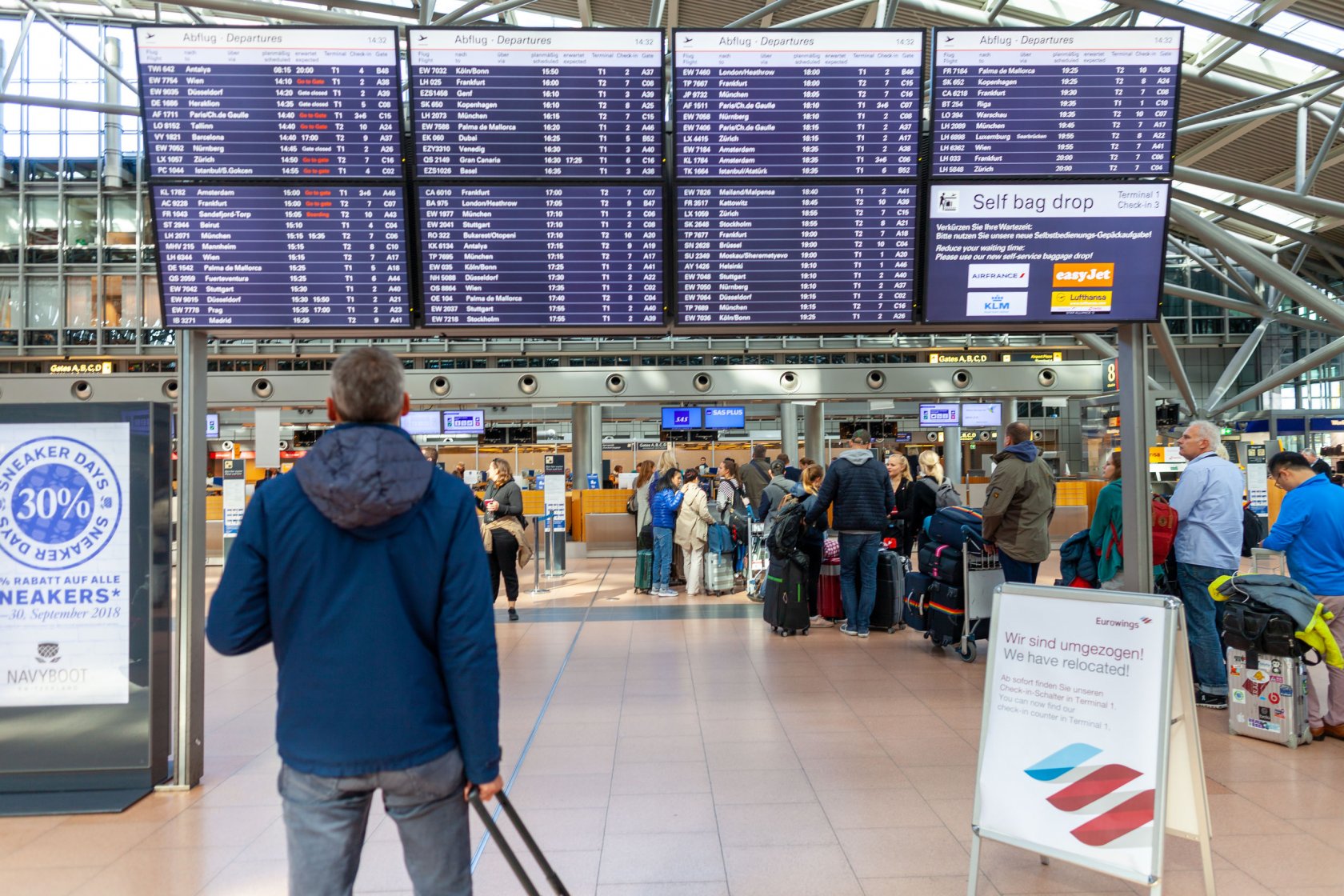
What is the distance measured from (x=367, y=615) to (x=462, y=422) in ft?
61.8

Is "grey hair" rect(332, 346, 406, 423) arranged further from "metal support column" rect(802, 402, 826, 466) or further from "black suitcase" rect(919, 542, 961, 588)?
"metal support column" rect(802, 402, 826, 466)

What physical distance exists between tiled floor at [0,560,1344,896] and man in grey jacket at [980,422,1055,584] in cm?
92

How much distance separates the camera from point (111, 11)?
2016 centimetres

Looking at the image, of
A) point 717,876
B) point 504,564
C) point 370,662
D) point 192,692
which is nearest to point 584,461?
point 504,564

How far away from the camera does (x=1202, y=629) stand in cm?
600

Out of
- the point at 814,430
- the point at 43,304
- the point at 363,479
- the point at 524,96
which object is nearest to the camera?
the point at 363,479

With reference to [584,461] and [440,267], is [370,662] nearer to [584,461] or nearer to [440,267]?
[440,267]

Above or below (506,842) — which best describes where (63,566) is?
above

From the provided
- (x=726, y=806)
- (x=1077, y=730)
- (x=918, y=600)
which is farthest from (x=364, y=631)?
(x=918, y=600)

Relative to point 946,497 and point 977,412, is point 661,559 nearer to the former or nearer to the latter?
point 946,497

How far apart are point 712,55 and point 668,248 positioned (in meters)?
1.05

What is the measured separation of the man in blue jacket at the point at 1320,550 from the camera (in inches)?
206

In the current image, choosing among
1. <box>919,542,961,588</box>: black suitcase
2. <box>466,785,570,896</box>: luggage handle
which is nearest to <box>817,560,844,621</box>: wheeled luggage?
<box>919,542,961,588</box>: black suitcase

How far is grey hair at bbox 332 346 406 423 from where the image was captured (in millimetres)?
2105
